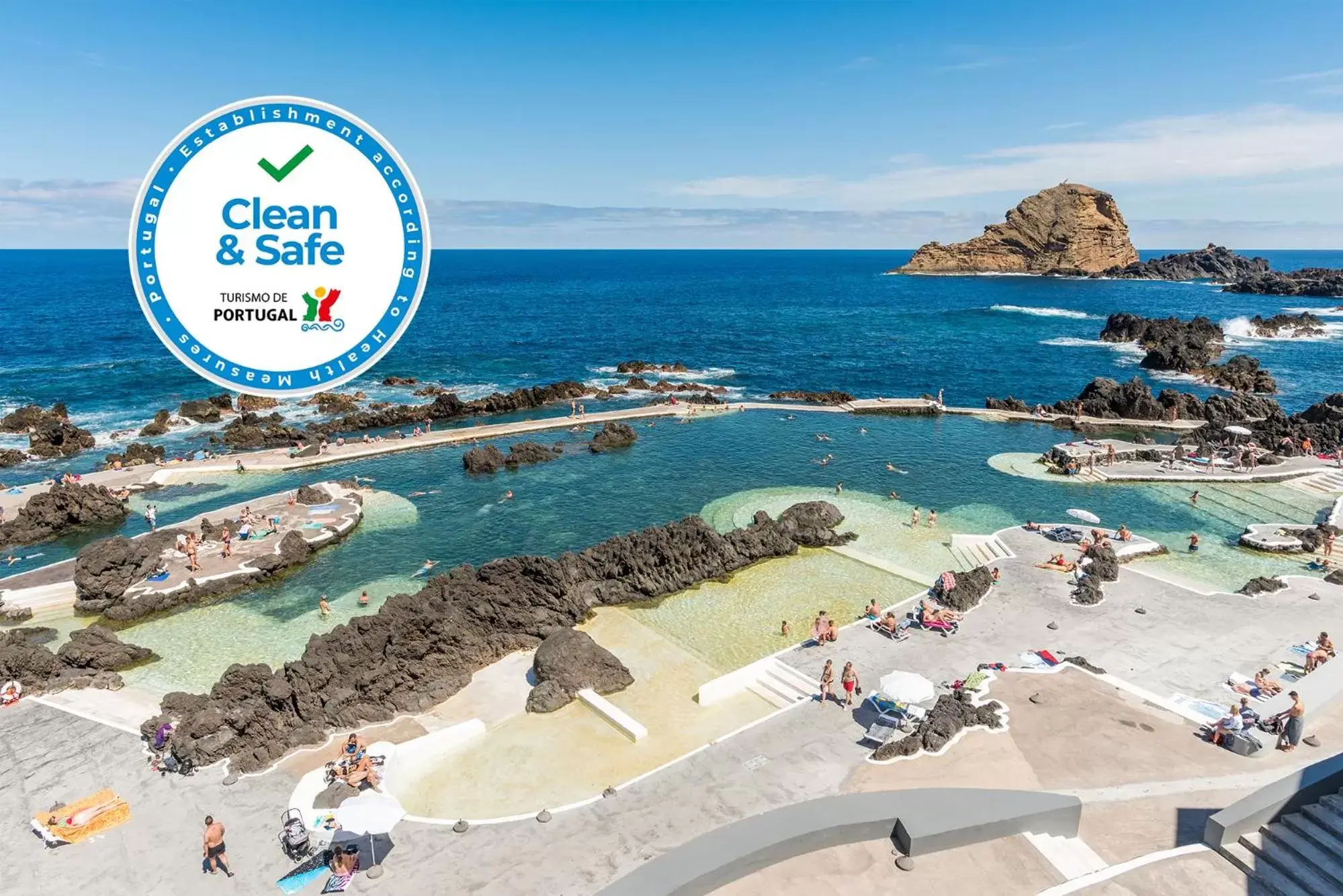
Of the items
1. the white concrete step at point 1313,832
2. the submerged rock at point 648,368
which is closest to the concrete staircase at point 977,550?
Result: the white concrete step at point 1313,832

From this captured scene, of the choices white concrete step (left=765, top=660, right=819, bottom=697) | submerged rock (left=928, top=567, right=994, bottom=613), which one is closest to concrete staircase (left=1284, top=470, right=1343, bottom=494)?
submerged rock (left=928, top=567, right=994, bottom=613)

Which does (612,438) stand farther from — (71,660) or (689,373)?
(689,373)

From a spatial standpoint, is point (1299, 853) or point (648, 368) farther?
point (648, 368)

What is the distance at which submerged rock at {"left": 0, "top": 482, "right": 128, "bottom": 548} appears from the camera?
3653cm

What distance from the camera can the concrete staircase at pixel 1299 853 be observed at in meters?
13.0

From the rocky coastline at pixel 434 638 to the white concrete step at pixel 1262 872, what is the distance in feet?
59.1

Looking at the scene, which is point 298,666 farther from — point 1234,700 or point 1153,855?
point 1234,700

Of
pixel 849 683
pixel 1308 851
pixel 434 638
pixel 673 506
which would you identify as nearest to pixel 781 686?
pixel 849 683

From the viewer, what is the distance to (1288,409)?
64.8 metres

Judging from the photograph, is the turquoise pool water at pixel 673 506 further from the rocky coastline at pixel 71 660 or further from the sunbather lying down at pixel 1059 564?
the sunbather lying down at pixel 1059 564

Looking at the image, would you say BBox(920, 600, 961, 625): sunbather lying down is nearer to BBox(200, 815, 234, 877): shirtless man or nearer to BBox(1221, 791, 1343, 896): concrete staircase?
BBox(1221, 791, 1343, 896): concrete staircase

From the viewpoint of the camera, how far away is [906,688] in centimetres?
1923

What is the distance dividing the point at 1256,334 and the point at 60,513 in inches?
5440

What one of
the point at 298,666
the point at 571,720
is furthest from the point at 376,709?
the point at 571,720
